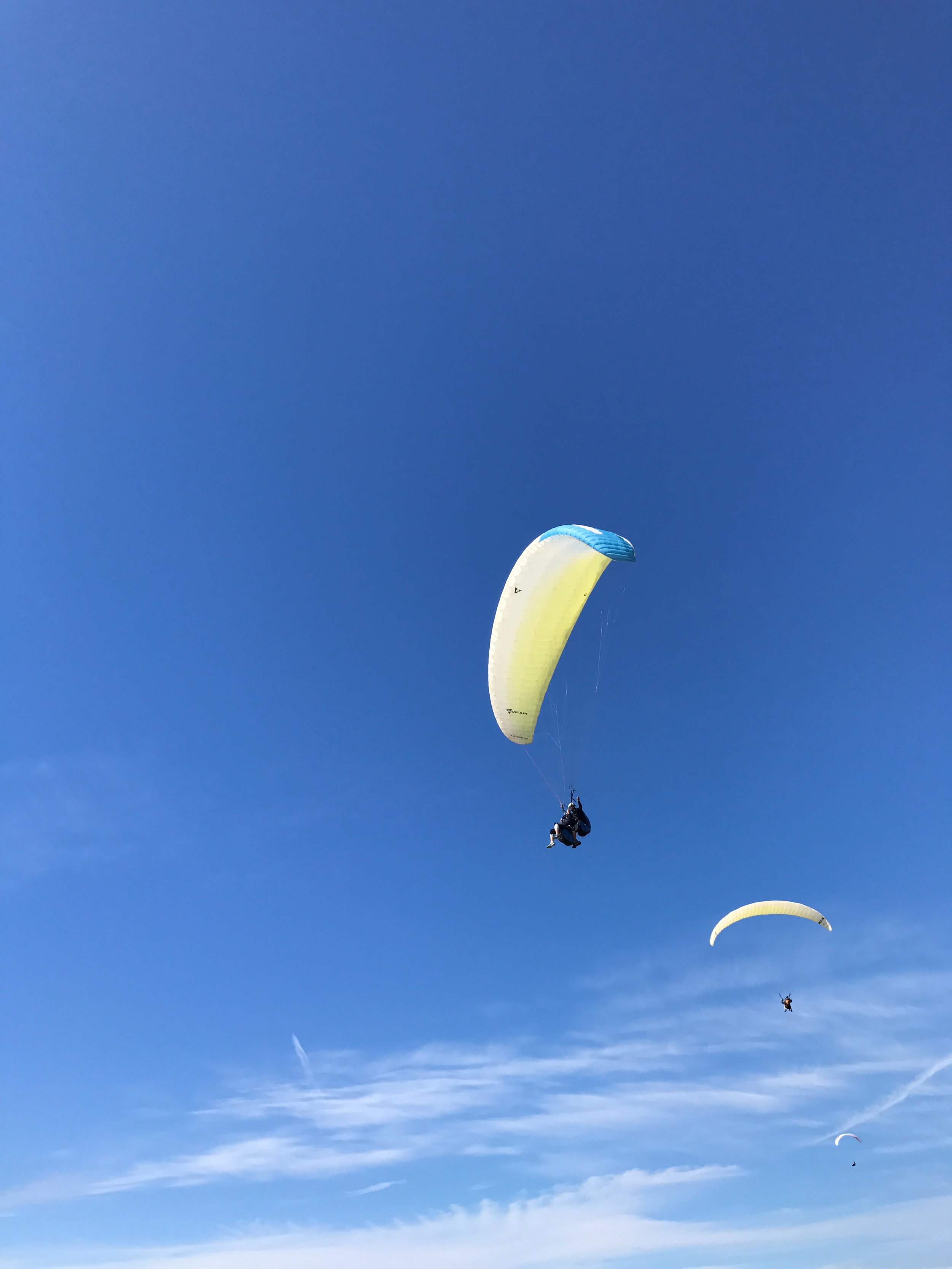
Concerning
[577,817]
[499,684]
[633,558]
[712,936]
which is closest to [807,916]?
[712,936]

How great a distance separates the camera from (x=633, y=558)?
24984 mm

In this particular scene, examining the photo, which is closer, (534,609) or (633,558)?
(633,558)

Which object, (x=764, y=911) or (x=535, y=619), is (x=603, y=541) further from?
(x=764, y=911)

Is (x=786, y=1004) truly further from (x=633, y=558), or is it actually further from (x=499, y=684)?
(x=633, y=558)

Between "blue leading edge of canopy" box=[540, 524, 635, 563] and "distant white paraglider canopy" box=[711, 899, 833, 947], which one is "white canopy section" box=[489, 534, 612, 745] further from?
"distant white paraglider canopy" box=[711, 899, 833, 947]

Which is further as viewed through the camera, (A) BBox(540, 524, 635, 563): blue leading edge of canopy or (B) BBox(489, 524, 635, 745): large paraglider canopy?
(B) BBox(489, 524, 635, 745): large paraglider canopy

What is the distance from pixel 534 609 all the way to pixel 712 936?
2732 centimetres

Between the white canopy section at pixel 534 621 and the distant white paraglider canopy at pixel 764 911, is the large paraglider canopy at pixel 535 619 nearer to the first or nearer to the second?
the white canopy section at pixel 534 621

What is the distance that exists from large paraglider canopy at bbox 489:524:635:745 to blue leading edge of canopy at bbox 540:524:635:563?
10 centimetres

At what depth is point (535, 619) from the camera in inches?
1192

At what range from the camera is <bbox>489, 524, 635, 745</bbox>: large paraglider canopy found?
29.3 meters

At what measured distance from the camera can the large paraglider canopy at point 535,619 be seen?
29312mm

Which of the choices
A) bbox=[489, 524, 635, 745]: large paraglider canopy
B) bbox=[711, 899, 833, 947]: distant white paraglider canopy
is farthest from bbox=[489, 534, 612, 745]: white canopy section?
bbox=[711, 899, 833, 947]: distant white paraglider canopy

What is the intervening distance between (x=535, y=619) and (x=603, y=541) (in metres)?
5.55
